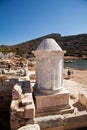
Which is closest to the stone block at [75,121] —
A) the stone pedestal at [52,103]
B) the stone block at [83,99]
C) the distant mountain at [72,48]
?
the stone pedestal at [52,103]

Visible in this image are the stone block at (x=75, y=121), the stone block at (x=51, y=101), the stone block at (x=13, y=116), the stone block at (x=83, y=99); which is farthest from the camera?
the stone block at (x=83, y=99)

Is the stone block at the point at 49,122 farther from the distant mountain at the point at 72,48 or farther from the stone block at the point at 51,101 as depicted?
the distant mountain at the point at 72,48

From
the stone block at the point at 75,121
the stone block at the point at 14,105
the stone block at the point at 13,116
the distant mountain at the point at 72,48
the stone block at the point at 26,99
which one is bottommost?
the stone block at the point at 75,121

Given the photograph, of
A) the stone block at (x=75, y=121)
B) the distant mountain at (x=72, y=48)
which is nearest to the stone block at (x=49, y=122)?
the stone block at (x=75, y=121)

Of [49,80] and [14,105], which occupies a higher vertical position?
[49,80]

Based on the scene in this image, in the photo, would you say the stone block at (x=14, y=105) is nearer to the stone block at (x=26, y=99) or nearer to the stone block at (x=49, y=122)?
the stone block at (x=26, y=99)

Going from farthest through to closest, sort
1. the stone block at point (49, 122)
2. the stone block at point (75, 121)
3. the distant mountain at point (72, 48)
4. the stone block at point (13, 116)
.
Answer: the distant mountain at point (72, 48) → the stone block at point (75, 121) → the stone block at point (49, 122) → the stone block at point (13, 116)

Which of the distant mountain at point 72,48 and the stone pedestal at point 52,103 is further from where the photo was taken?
the distant mountain at point 72,48

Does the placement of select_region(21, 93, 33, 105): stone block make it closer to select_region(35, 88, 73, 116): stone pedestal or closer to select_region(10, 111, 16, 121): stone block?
select_region(10, 111, 16, 121): stone block

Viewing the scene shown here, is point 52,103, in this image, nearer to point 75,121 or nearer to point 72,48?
point 75,121

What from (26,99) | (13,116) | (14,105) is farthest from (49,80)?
(13,116)

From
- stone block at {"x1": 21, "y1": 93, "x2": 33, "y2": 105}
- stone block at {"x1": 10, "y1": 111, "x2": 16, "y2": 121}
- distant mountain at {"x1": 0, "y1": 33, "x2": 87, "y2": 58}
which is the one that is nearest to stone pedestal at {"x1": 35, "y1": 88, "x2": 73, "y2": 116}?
stone block at {"x1": 21, "y1": 93, "x2": 33, "y2": 105}

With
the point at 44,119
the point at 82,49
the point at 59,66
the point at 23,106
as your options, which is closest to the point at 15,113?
the point at 23,106

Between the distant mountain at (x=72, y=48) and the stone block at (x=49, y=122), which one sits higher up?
the distant mountain at (x=72, y=48)
